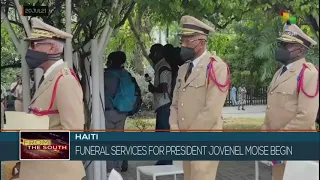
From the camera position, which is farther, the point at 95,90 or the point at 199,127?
the point at 95,90

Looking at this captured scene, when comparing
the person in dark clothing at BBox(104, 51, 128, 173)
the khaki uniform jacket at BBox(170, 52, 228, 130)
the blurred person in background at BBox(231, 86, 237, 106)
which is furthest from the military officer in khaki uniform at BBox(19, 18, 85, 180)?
the blurred person in background at BBox(231, 86, 237, 106)

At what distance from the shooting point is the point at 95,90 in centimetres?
421

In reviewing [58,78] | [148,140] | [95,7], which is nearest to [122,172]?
[148,140]

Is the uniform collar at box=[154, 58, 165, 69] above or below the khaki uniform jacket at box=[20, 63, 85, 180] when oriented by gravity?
above

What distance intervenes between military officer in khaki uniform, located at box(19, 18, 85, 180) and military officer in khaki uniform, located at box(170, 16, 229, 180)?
23.6 inches

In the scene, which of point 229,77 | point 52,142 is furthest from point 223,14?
point 52,142

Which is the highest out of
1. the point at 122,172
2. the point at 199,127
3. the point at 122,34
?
the point at 122,34

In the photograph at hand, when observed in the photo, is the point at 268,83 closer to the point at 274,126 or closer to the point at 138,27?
the point at 274,126

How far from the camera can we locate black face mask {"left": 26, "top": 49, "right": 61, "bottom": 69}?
3824 millimetres

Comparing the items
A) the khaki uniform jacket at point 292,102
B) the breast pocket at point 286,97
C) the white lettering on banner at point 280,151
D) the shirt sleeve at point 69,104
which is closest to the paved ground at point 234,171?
the white lettering on banner at point 280,151

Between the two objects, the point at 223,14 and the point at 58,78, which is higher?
the point at 223,14

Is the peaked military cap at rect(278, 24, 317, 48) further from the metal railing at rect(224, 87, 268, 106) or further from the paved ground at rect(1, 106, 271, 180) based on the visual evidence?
the paved ground at rect(1, 106, 271, 180)

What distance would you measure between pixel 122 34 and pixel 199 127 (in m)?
0.70

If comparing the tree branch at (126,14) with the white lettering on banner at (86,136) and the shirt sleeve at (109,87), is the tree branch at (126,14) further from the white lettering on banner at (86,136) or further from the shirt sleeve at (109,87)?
the white lettering on banner at (86,136)
